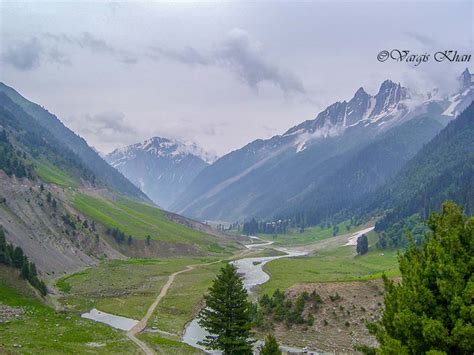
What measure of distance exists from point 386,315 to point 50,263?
127415mm

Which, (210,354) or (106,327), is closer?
(210,354)

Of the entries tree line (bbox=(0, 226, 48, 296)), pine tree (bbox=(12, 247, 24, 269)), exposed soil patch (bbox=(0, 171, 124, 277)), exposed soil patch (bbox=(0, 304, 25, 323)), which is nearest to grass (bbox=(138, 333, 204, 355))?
exposed soil patch (bbox=(0, 304, 25, 323))

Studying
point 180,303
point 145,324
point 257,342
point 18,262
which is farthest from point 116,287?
point 257,342

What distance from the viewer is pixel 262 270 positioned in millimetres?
166500

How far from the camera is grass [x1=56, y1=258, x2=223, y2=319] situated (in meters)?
94.7

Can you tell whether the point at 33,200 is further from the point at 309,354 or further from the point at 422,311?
the point at 422,311

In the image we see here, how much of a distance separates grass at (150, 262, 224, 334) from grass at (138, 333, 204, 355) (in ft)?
20.7

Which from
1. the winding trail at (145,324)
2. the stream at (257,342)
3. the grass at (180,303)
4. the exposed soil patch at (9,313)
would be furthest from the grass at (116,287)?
the exposed soil patch at (9,313)

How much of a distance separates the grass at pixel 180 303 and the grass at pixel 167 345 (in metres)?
6.30

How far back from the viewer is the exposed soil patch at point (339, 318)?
218ft

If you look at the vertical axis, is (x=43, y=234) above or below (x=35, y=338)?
above

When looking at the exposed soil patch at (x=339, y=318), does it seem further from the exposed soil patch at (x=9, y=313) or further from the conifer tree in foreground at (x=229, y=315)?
the exposed soil patch at (x=9, y=313)

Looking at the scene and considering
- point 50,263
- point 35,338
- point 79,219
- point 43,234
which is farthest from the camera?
point 79,219

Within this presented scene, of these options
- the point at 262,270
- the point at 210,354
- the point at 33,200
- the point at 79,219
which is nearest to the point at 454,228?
the point at 210,354
